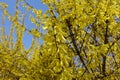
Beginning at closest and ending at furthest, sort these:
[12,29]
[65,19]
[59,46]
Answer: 1. [59,46]
2. [65,19]
3. [12,29]

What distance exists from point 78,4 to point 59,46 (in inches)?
29.2

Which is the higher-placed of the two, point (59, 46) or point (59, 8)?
point (59, 8)

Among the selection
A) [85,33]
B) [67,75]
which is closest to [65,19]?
[85,33]

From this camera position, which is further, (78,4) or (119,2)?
(119,2)

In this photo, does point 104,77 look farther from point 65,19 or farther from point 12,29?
point 12,29

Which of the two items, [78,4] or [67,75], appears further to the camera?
[78,4]

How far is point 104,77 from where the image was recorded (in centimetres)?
470

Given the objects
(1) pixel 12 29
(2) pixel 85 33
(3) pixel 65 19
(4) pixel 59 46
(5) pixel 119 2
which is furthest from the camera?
(1) pixel 12 29

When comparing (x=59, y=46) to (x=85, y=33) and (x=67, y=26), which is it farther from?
(x=85, y=33)

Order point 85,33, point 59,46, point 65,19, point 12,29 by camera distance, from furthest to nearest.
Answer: point 12,29, point 85,33, point 65,19, point 59,46

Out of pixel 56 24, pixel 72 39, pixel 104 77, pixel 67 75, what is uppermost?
pixel 56 24

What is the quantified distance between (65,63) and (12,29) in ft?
13.6

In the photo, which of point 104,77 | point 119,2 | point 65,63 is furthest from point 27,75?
point 119,2

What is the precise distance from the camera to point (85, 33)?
4750mm
